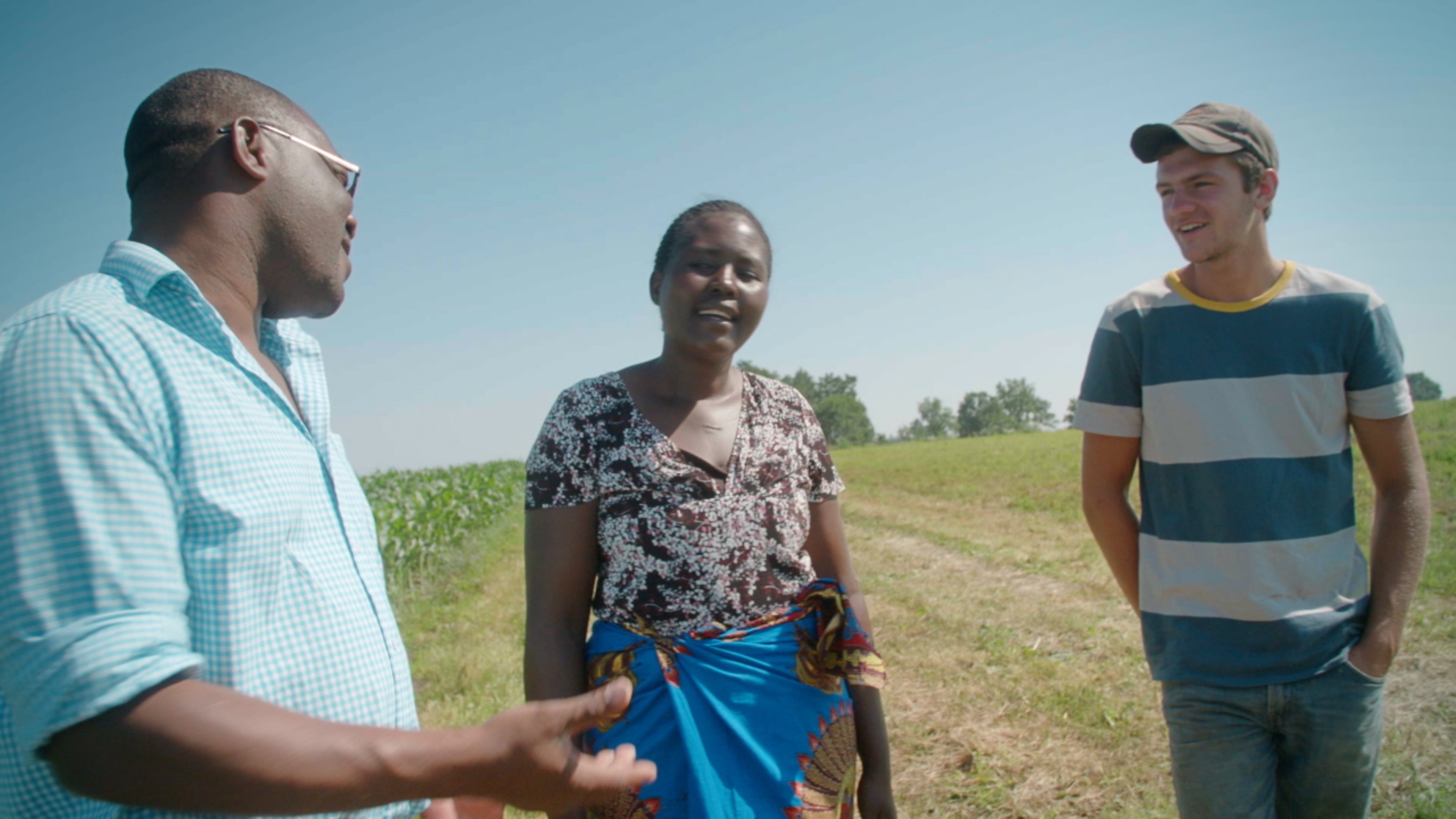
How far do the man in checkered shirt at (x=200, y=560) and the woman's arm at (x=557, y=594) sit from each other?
50cm

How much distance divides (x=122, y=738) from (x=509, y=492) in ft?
77.1

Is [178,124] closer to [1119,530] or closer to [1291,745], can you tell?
[1119,530]

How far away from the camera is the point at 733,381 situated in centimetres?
235

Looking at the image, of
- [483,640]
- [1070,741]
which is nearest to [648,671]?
[1070,741]

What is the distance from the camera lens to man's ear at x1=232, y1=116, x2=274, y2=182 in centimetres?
140

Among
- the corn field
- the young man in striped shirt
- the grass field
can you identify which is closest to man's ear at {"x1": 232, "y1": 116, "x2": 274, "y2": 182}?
the young man in striped shirt

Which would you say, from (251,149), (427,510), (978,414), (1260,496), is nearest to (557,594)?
(251,149)

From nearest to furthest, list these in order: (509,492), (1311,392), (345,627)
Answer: (345,627), (1311,392), (509,492)

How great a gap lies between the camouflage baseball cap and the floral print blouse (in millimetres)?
1458

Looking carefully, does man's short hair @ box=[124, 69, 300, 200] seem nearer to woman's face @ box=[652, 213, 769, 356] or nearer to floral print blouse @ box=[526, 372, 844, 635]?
floral print blouse @ box=[526, 372, 844, 635]

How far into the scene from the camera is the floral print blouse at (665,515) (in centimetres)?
197

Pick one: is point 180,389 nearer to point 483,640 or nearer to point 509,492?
point 483,640

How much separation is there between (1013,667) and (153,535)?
5316 mm

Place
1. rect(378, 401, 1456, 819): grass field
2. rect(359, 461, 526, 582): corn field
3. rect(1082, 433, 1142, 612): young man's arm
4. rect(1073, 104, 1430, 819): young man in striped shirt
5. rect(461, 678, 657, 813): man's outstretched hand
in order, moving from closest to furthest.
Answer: rect(461, 678, 657, 813): man's outstretched hand → rect(1073, 104, 1430, 819): young man in striped shirt → rect(1082, 433, 1142, 612): young man's arm → rect(378, 401, 1456, 819): grass field → rect(359, 461, 526, 582): corn field
